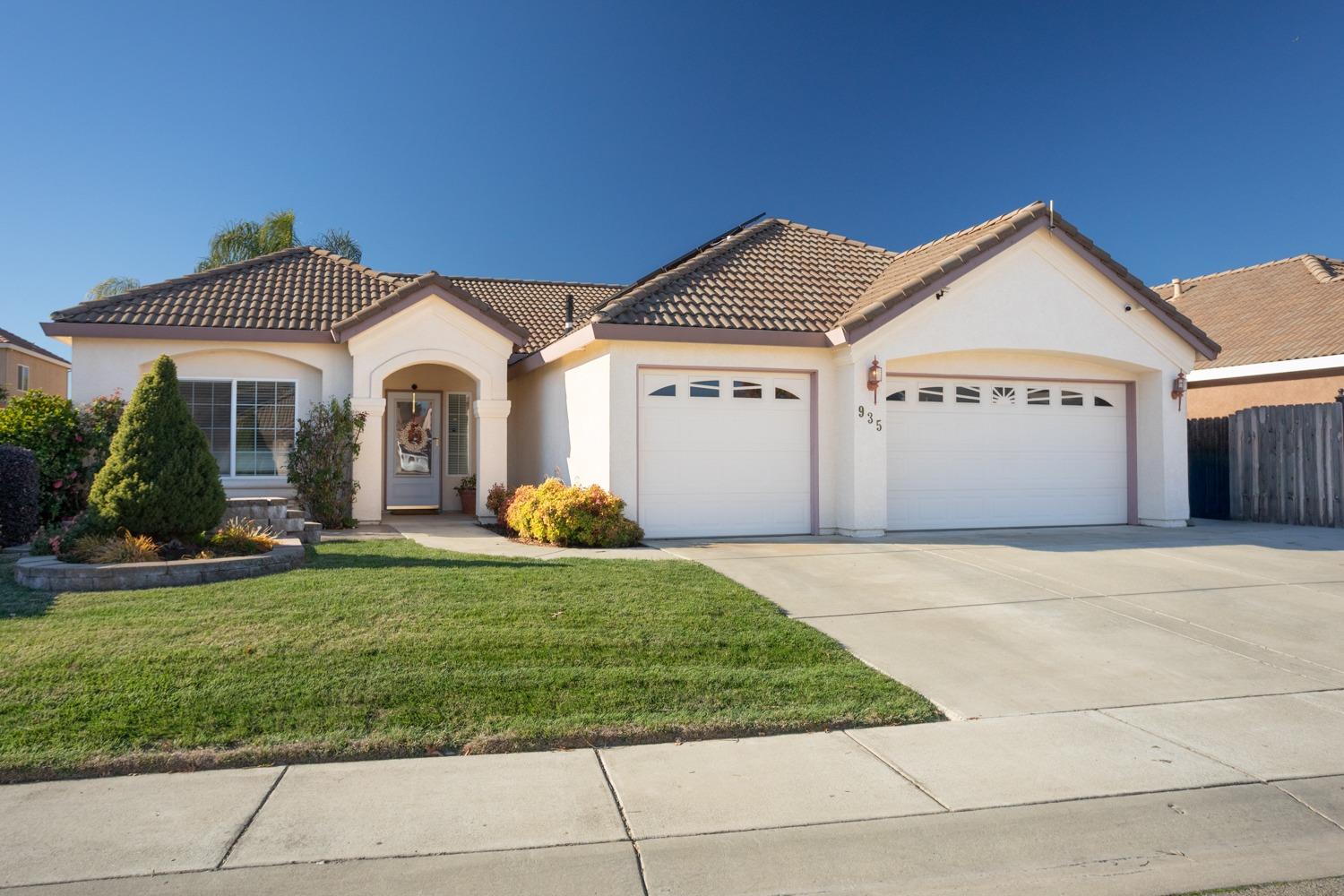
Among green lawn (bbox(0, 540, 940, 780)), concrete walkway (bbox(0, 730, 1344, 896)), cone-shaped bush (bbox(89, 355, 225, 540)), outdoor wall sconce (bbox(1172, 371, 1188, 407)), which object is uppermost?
outdoor wall sconce (bbox(1172, 371, 1188, 407))

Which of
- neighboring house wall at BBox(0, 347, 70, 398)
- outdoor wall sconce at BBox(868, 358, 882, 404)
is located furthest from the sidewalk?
neighboring house wall at BBox(0, 347, 70, 398)

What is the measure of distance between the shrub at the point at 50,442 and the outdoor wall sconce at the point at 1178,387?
54.2 feet

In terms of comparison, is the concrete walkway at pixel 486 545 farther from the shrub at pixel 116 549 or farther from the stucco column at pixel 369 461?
the shrub at pixel 116 549

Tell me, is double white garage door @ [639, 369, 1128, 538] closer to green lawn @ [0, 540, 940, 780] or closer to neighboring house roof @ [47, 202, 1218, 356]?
neighboring house roof @ [47, 202, 1218, 356]

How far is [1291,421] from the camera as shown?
1620cm

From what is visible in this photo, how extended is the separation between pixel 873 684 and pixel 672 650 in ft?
4.94

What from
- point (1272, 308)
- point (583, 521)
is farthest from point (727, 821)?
point (1272, 308)

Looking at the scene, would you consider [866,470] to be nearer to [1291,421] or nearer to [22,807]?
[1291,421]

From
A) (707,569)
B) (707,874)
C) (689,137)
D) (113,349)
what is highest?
(689,137)

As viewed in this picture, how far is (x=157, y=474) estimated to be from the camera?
30.6ft

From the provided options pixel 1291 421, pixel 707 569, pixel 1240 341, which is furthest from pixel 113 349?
pixel 1240 341

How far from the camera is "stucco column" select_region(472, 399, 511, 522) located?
16.2m

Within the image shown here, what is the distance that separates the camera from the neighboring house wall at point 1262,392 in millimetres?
17812

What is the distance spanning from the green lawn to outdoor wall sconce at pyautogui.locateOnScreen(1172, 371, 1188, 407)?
9.96 m
